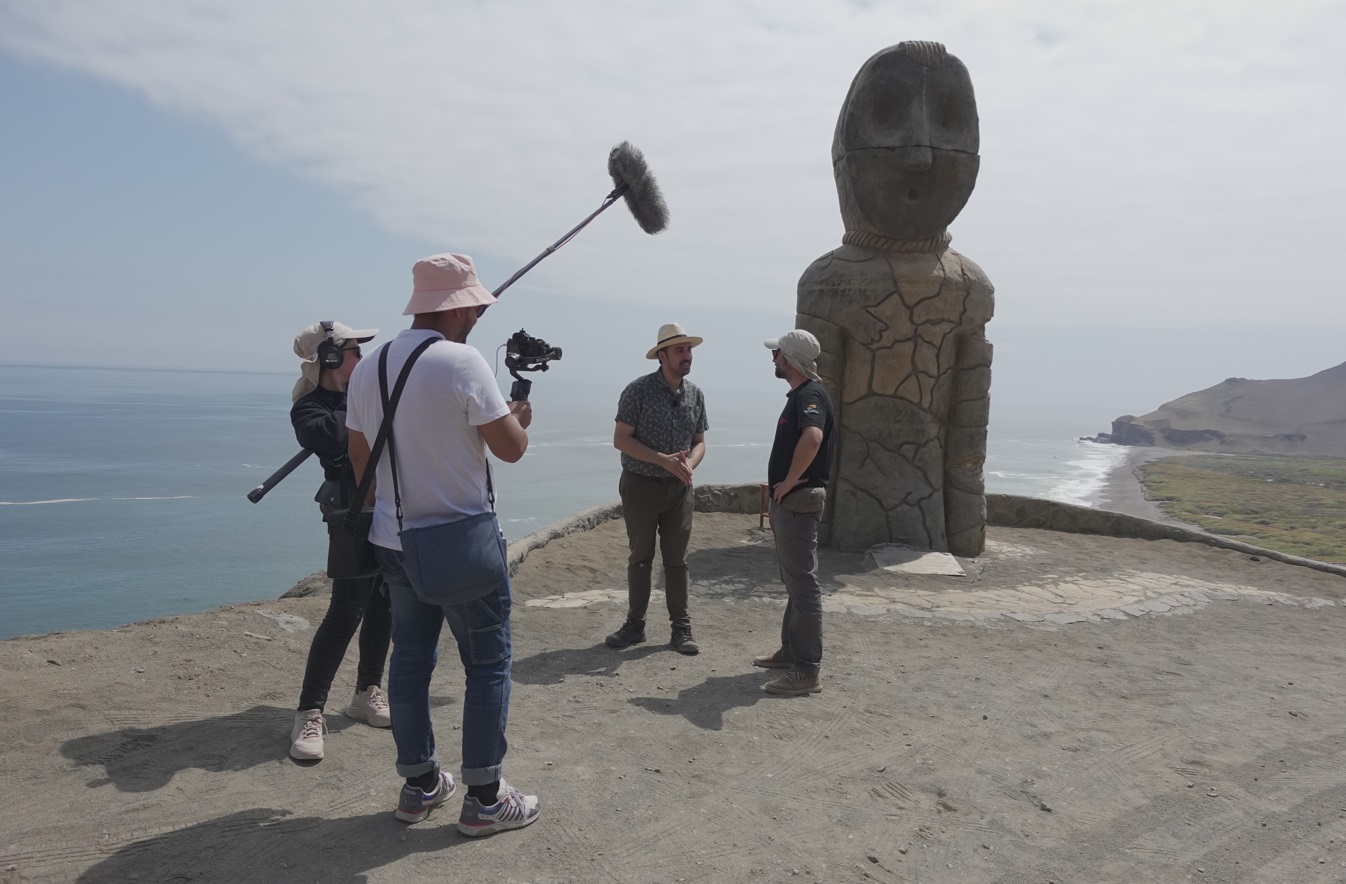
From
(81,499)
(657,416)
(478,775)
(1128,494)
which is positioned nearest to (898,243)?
(657,416)

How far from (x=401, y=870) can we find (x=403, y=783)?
0.58 m

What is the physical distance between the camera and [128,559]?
610 inches

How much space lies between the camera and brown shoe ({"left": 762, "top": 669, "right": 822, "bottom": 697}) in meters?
3.91

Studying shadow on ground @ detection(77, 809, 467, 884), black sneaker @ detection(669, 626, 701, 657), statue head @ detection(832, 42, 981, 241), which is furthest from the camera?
statue head @ detection(832, 42, 981, 241)

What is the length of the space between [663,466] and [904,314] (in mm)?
3630

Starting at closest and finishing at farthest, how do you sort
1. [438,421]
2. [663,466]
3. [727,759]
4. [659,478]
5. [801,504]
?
[438,421], [727,759], [801,504], [663,466], [659,478]

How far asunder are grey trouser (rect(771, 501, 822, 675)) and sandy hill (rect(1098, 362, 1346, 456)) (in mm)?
50876

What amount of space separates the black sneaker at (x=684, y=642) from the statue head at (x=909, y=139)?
413cm

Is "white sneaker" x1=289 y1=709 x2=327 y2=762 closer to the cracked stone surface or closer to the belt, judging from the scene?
the belt

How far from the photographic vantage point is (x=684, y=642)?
456cm

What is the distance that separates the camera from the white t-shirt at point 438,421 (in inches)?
91.9

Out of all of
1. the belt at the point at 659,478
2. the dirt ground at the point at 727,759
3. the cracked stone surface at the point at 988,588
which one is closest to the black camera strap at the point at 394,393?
the dirt ground at the point at 727,759

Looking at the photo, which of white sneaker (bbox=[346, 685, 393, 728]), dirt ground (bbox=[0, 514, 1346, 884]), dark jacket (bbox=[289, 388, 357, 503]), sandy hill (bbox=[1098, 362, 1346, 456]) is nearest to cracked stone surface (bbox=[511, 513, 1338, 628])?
dirt ground (bbox=[0, 514, 1346, 884])

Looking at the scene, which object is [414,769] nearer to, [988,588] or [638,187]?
[638,187]
